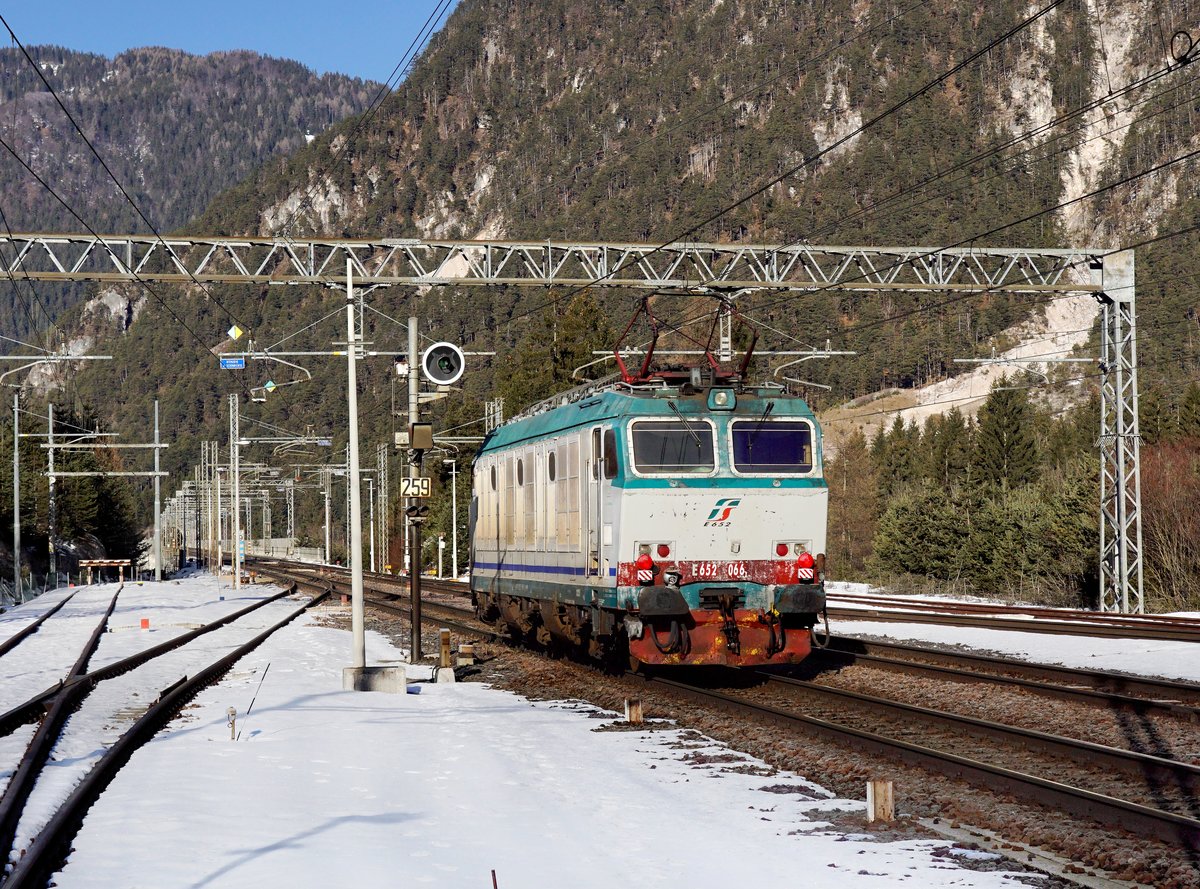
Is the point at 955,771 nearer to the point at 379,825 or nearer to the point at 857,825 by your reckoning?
the point at 857,825

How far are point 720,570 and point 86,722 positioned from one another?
7963 mm

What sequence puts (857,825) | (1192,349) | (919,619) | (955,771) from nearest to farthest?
1. (857,825)
2. (955,771)
3. (919,619)
4. (1192,349)

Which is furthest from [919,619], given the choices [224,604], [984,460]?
[984,460]

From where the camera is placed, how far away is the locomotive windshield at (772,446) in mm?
19438

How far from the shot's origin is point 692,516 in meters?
19.0

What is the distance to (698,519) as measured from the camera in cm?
1902

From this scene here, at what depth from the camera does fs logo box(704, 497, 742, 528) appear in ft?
62.5

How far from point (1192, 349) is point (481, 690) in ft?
419

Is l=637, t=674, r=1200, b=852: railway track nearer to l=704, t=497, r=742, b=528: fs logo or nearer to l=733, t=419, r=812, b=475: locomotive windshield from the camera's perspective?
l=704, t=497, r=742, b=528: fs logo

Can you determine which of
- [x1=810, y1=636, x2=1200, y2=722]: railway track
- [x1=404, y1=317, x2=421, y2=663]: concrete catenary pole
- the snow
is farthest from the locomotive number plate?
[x1=404, y1=317, x2=421, y2=663]: concrete catenary pole

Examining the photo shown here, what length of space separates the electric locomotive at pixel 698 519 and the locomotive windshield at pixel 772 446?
1 centimetres

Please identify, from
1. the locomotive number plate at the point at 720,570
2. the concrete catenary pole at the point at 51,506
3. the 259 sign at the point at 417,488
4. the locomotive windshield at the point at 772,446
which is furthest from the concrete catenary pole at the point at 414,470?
the concrete catenary pole at the point at 51,506

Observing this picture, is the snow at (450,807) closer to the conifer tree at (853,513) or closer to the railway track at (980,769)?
the railway track at (980,769)

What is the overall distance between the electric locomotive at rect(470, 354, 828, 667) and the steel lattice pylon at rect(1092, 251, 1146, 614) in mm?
15562
